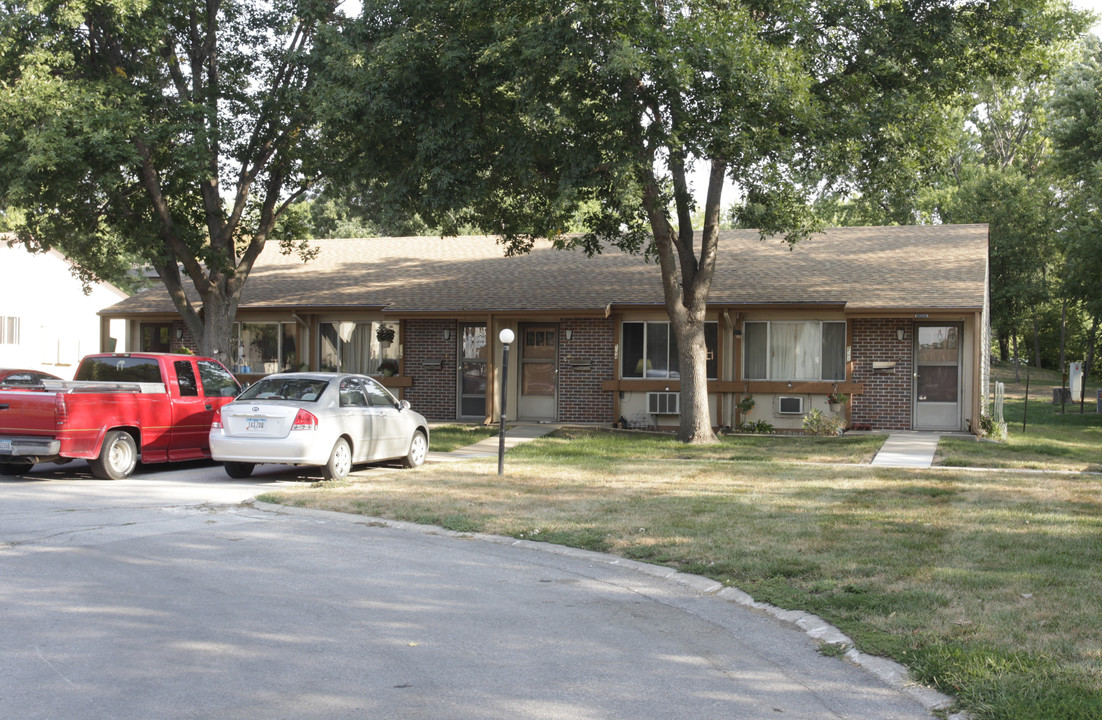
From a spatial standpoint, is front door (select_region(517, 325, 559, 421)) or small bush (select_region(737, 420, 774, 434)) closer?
small bush (select_region(737, 420, 774, 434))

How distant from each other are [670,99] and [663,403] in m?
8.45

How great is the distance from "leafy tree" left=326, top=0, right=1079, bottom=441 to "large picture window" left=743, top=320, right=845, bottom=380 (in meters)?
3.60

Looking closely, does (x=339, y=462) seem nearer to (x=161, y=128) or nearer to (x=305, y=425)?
(x=305, y=425)

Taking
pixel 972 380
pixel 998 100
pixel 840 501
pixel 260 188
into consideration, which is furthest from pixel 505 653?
pixel 998 100

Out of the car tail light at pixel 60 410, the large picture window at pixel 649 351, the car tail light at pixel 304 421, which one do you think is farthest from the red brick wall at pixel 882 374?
the car tail light at pixel 60 410

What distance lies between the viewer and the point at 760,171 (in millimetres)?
16297

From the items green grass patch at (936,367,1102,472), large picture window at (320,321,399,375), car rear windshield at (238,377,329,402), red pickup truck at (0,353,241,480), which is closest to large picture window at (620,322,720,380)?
large picture window at (320,321,399,375)

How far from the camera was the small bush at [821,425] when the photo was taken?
20948mm

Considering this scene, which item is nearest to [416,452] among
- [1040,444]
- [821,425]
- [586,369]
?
[586,369]

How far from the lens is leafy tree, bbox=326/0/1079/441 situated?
15.1m

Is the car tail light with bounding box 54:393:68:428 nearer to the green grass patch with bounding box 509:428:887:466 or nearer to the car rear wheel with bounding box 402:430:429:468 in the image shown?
the car rear wheel with bounding box 402:430:429:468

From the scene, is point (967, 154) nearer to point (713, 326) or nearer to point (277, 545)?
point (713, 326)

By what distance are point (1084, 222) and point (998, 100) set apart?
19996 millimetres

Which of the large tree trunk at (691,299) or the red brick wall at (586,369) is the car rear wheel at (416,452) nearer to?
the large tree trunk at (691,299)
